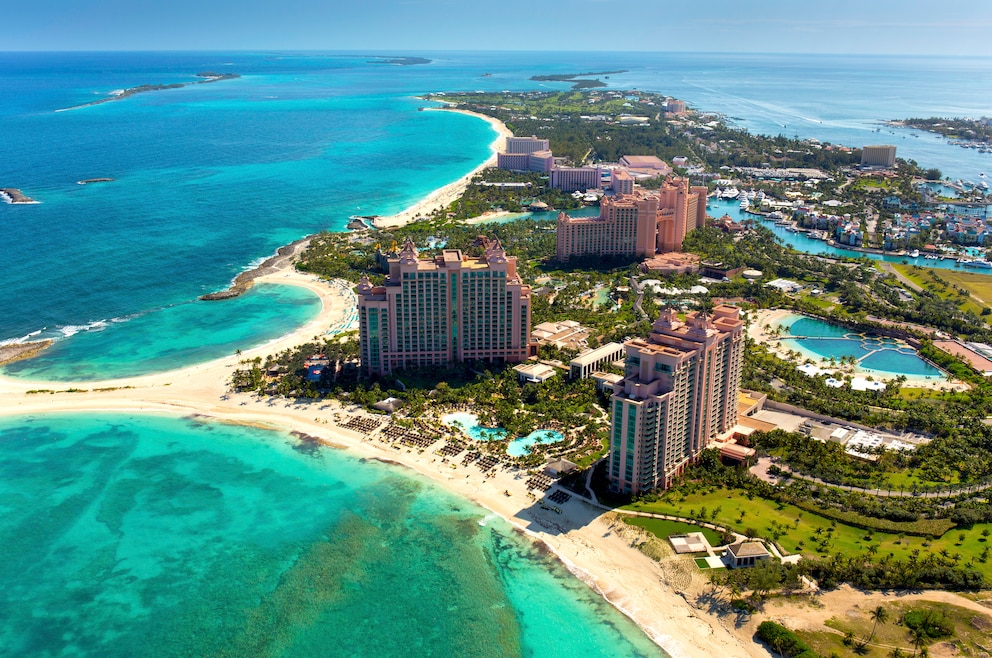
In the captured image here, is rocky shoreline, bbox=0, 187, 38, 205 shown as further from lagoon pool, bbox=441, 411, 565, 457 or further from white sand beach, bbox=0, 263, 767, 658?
lagoon pool, bbox=441, 411, 565, 457

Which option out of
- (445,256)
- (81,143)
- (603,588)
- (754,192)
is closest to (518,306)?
(445,256)

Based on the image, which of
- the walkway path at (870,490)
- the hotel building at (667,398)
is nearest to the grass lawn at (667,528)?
the hotel building at (667,398)

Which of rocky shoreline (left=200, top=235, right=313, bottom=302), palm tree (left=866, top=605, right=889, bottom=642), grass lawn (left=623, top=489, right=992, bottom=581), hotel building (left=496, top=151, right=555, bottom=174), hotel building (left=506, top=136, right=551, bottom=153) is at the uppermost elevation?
hotel building (left=506, top=136, right=551, bottom=153)

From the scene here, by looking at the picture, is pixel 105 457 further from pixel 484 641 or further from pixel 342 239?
pixel 342 239

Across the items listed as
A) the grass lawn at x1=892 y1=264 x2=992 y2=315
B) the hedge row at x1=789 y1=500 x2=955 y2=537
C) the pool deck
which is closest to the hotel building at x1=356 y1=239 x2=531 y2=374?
the pool deck

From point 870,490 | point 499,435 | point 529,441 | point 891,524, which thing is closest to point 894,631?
point 891,524

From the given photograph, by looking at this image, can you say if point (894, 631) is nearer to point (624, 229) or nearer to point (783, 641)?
point (783, 641)
